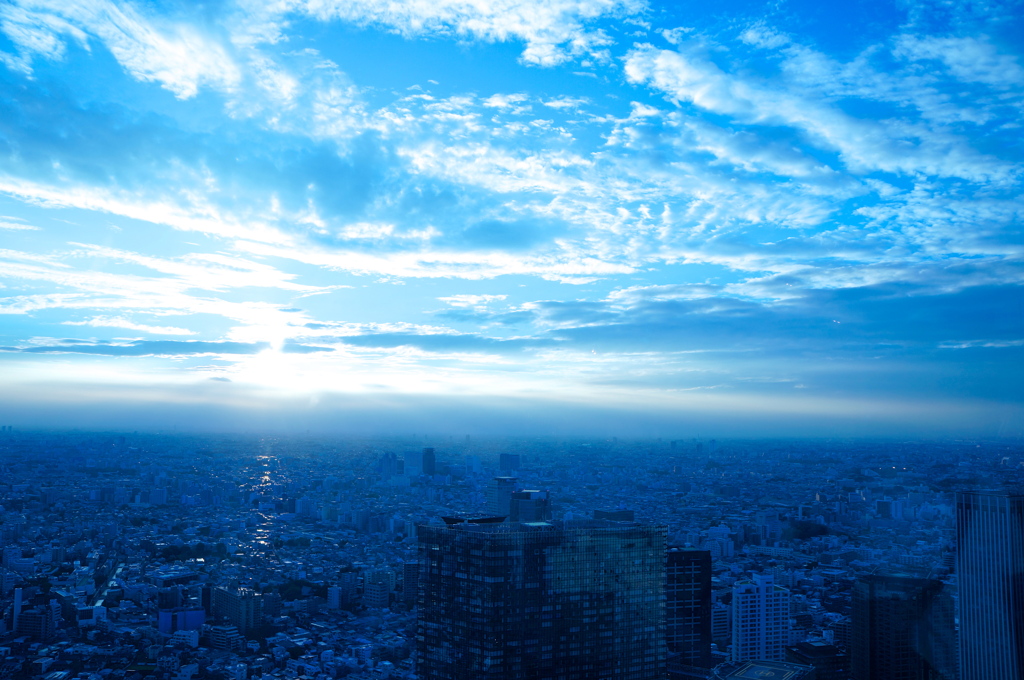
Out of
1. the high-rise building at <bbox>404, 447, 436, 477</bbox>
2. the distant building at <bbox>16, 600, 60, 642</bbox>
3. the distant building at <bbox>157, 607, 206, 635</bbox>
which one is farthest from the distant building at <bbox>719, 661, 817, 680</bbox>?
the high-rise building at <bbox>404, 447, 436, 477</bbox>

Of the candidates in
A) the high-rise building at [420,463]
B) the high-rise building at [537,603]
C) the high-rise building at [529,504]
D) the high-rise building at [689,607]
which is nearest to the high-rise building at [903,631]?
the high-rise building at [689,607]

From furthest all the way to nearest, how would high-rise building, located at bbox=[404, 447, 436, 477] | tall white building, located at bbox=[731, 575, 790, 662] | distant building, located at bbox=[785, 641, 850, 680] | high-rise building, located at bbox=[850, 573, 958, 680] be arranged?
high-rise building, located at bbox=[404, 447, 436, 477], tall white building, located at bbox=[731, 575, 790, 662], distant building, located at bbox=[785, 641, 850, 680], high-rise building, located at bbox=[850, 573, 958, 680]

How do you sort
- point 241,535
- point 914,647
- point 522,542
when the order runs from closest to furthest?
point 522,542 → point 914,647 → point 241,535

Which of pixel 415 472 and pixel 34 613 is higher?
pixel 415 472

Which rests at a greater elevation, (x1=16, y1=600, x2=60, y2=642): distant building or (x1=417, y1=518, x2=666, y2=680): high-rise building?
(x1=417, y1=518, x2=666, y2=680): high-rise building

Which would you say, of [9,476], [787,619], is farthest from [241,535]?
[787,619]

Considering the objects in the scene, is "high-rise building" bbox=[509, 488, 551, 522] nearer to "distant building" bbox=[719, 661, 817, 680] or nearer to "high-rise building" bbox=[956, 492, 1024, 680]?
"distant building" bbox=[719, 661, 817, 680]

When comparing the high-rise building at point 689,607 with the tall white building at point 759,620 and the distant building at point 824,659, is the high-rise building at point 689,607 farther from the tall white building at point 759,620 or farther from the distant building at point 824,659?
the distant building at point 824,659

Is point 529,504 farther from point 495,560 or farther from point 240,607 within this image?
point 495,560

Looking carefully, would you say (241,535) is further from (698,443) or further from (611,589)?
(611,589)
